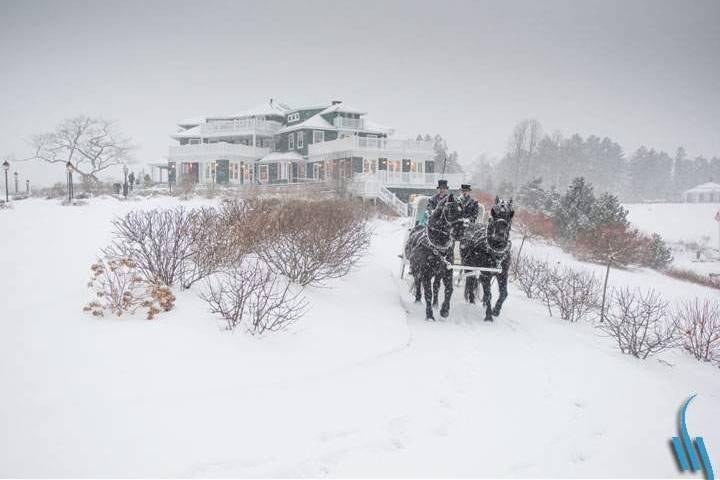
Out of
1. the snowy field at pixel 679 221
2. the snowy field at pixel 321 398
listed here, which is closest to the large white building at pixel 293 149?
the snowy field at pixel 679 221

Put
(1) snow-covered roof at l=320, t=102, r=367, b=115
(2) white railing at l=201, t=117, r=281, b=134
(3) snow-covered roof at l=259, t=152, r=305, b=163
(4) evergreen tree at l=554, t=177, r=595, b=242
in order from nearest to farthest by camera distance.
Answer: (4) evergreen tree at l=554, t=177, r=595, b=242 < (3) snow-covered roof at l=259, t=152, r=305, b=163 < (1) snow-covered roof at l=320, t=102, r=367, b=115 < (2) white railing at l=201, t=117, r=281, b=134

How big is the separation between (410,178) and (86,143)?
38.7 m

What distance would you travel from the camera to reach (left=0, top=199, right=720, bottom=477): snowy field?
3588 millimetres

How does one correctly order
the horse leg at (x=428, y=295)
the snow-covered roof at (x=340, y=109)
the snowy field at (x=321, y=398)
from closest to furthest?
the snowy field at (x=321, y=398), the horse leg at (x=428, y=295), the snow-covered roof at (x=340, y=109)

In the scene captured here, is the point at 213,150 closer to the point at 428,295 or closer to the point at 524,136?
the point at 428,295

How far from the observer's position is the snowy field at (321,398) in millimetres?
3588

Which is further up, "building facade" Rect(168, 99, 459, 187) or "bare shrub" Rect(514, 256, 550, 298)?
"building facade" Rect(168, 99, 459, 187)

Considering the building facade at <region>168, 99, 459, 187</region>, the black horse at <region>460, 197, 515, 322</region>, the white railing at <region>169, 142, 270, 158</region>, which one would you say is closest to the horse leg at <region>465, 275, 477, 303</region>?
the black horse at <region>460, 197, 515, 322</region>

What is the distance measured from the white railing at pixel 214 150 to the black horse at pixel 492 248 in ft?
120

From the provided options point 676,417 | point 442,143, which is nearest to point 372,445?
point 676,417

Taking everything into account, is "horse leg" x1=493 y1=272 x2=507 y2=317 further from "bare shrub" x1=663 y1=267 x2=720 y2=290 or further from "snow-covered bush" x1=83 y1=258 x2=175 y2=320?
"bare shrub" x1=663 y1=267 x2=720 y2=290

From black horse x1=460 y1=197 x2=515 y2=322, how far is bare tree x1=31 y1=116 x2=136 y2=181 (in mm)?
50178

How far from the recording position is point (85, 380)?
13.9 ft

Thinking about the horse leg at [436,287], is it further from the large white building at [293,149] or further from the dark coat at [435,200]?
the large white building at [293,149]
